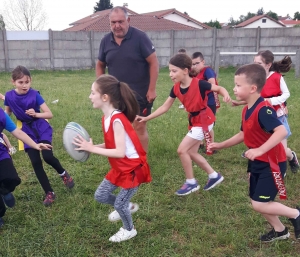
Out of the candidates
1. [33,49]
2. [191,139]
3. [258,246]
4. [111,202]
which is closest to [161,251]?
[111,202]

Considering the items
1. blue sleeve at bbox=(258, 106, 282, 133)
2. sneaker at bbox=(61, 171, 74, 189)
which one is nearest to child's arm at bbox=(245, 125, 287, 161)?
blue sleeve at bbox=(258, 106, 282, 133)

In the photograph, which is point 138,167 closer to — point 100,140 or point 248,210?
point 248,210

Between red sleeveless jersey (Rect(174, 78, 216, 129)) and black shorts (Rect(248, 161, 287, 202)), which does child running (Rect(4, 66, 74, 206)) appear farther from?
black shorts (Rect(248, 161, 287, 202))

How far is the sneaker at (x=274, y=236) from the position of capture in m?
3.20

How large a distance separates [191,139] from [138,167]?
129 cm

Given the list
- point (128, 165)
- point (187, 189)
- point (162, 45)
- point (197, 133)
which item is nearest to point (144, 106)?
point (197, 133)

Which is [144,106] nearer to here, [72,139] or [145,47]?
[145,47]

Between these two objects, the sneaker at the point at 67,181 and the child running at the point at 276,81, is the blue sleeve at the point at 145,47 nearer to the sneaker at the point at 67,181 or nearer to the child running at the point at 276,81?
the child running at the point at 276,81

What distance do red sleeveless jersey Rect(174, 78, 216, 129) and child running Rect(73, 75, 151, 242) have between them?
47.9 inches

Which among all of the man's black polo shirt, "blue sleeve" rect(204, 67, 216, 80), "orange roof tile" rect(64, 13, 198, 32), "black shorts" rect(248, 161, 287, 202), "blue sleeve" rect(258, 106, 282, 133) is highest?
"orange roof tile" rect(64, 13, 198, 32)

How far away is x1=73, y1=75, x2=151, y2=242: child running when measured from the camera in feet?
9.23

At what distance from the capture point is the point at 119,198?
120 inches

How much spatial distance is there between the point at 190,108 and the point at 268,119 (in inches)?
55.7

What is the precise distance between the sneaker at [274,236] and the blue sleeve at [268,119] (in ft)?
3.44
